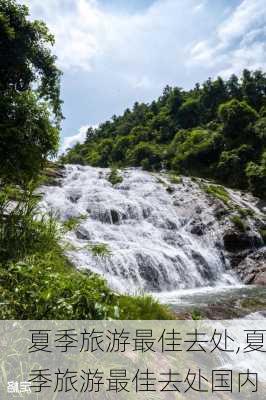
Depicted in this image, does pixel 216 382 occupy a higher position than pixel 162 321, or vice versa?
pixel 162 321

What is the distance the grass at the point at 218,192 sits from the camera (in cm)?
2460

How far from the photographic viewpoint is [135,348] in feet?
14.1

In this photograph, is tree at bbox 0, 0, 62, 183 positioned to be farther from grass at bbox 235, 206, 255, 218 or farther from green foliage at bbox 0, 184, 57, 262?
grass at bbox 235, 206, 255, 218

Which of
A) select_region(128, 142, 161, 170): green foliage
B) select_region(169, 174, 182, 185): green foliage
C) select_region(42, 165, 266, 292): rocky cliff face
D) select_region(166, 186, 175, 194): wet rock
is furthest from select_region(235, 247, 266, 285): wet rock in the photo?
select_region(128, 142, 161, 170): green foliage

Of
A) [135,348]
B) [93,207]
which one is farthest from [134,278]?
[135,348]

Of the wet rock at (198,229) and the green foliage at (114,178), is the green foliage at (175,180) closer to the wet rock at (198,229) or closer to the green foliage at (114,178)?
the green foliage at (114,178)

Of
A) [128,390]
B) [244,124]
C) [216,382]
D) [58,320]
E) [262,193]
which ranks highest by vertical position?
[244,124]

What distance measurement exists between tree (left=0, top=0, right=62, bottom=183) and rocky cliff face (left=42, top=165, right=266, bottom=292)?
4.26m

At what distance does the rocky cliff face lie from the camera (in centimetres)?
1462

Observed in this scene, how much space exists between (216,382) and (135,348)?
1.57 m

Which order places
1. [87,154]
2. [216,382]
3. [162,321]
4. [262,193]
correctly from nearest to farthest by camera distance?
[216,382] < [162,321] < [262,193] < [87,154]

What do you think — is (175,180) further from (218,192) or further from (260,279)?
(260,279)

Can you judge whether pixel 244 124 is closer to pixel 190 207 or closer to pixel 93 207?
pixel 190 207

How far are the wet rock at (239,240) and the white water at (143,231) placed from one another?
502 millimetres
